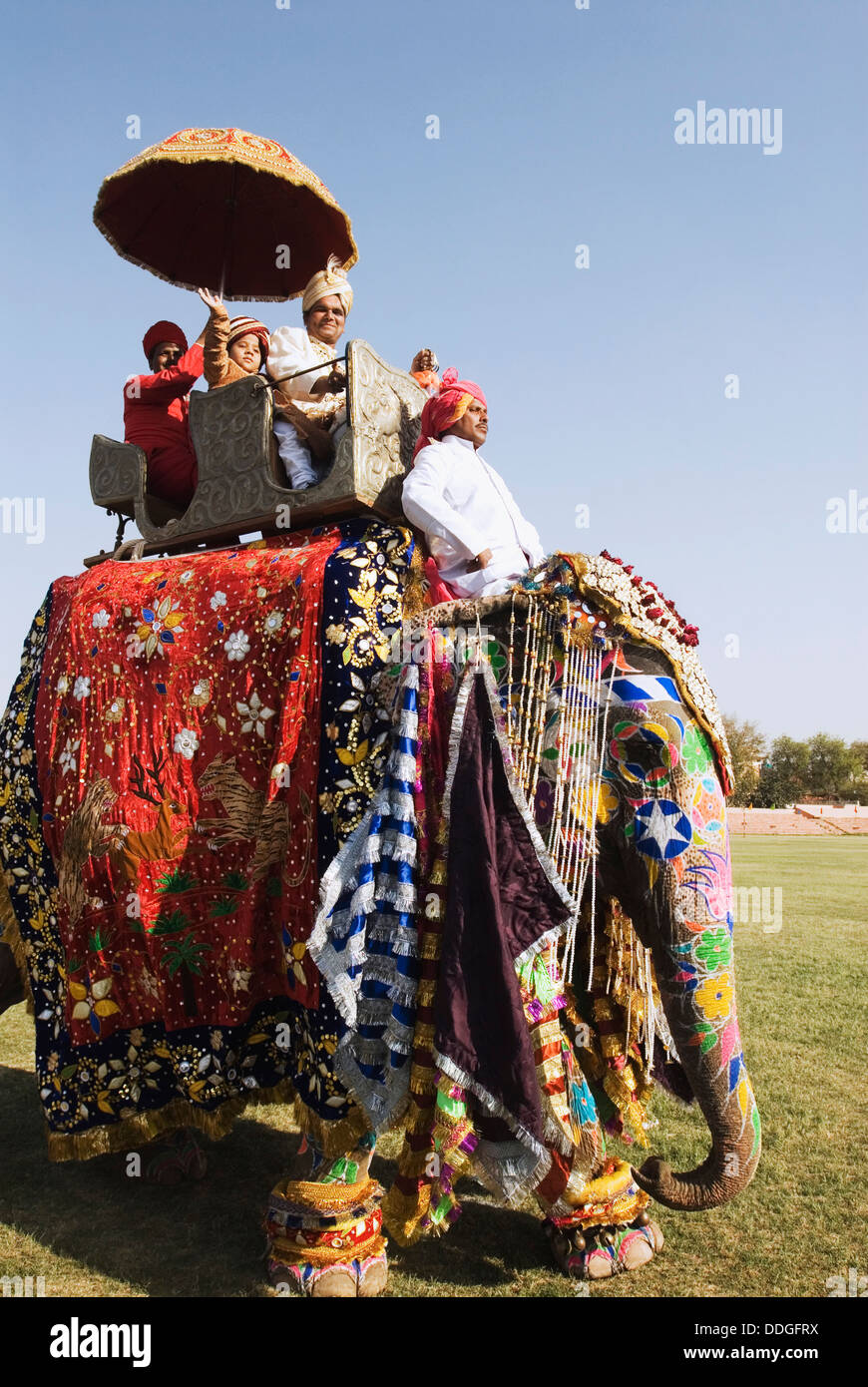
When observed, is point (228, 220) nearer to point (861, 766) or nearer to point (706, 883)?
point (706, 883)

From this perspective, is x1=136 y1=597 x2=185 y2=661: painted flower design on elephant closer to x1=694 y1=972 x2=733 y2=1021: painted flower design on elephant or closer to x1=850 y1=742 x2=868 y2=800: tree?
x1=694 y1=972 x2=733 y2=1021: painted flower design on elephant

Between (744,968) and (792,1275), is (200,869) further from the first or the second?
(744,968)

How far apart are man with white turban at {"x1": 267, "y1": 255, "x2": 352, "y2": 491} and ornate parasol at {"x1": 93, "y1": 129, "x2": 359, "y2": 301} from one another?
0.67 m

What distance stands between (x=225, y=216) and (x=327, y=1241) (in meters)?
4.80

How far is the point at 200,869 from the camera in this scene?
4.22 metres

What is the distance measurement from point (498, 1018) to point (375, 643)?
1.41 meters

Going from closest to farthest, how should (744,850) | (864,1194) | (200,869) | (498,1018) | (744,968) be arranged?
1. (498,1018)
2. (200,869)
3. (864,1194)
4. (744,968)
5. (744,850)

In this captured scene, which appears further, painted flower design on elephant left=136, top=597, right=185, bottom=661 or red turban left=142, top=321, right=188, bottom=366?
red turban left=142, top=321, right=188, bottom=366

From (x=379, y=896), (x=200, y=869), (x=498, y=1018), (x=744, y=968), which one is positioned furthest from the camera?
(x=744, y=968)

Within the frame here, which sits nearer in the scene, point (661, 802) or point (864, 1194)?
point (661, 802)

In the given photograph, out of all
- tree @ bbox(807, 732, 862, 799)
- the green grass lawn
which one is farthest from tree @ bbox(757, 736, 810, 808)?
the green grass lawn

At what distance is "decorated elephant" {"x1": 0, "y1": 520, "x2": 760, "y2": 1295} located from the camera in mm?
3492

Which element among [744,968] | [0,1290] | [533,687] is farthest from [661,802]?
[744,968]

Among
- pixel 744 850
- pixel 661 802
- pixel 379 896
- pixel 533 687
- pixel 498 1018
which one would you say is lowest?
pixel 744 850
